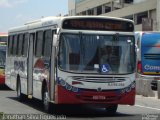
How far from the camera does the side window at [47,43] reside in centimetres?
1798

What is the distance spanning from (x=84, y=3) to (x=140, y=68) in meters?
72.5

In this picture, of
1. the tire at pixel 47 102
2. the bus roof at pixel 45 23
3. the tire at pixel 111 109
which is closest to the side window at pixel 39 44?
the bus roof at pixel 45 23

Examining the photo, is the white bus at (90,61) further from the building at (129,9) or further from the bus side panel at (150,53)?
Result: the building at (129,9)

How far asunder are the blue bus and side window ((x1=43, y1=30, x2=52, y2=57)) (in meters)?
15.7

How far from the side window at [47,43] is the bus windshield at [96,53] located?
1233 mm

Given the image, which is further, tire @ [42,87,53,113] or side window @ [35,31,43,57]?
side window @ [35,31,43,57]

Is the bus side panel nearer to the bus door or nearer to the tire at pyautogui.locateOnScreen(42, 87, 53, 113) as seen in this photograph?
the bus door

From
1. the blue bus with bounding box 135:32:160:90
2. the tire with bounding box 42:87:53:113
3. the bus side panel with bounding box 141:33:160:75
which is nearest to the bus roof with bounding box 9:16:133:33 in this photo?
the tire with bounding box 42:87:53:113

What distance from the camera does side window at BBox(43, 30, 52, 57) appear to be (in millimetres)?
17977

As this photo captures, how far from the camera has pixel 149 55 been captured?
34344 mm

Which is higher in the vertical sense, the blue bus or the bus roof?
the bus roof

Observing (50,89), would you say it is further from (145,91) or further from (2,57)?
(2,57)

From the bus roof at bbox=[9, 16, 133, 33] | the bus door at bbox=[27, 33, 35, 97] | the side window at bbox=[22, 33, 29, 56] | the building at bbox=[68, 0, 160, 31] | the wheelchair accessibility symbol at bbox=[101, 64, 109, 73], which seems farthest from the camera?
the building at bbox=[68, 0, 160, 31]

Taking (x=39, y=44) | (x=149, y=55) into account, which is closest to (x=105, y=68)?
(x=39, y=44)
